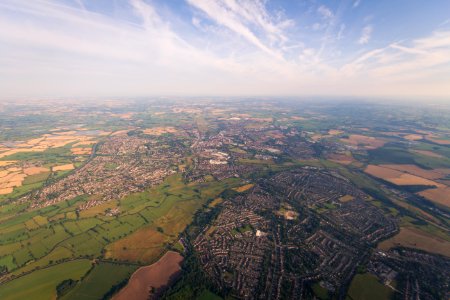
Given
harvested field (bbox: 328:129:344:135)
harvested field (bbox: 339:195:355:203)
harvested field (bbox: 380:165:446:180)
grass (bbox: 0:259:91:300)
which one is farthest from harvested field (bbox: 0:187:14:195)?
harvested field (bbox: 328:129:344:135)

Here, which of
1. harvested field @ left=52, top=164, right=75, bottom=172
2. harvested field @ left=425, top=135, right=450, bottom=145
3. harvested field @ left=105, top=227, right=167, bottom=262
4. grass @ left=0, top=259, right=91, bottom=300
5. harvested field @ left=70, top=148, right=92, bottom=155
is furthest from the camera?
harvested field @ left=425, top=135, right=450, bottom=145

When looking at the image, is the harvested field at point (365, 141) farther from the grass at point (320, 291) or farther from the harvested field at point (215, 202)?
the grass at point (320, 291)

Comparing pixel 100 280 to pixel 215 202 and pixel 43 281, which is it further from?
pixel 215 202

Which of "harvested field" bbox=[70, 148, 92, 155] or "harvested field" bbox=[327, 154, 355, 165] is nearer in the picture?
"harvested field" bbox=[327, 154, 355, 165]

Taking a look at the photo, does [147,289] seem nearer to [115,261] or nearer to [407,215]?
[115,261]

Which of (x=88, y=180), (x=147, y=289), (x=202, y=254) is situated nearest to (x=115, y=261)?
(x=147, y=289)

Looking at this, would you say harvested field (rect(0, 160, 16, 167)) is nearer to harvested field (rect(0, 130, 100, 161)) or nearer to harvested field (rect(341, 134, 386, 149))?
harvested field (rect(0, 130, 100, 161))

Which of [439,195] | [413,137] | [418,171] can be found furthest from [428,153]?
[439,195]

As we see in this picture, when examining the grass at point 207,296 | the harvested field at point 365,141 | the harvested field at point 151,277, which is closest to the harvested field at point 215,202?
the harvested field at point 151,277
